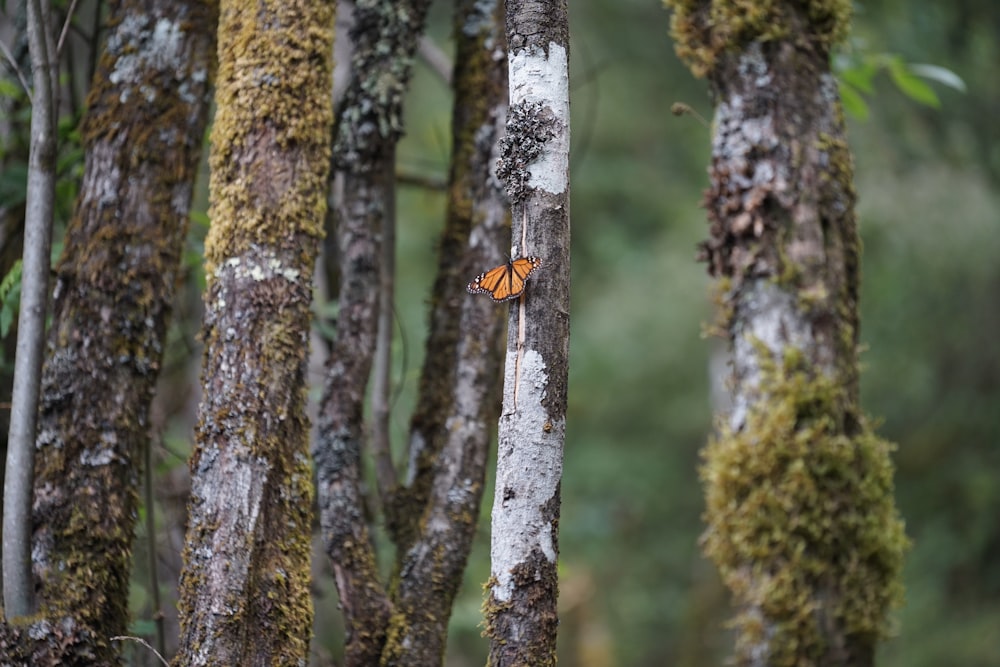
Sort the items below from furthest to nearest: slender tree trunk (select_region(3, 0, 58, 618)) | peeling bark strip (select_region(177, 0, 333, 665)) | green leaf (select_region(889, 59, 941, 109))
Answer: green leaf (select_region(889, 59, 941, 109))
slender tree trunk (select_region(3, 0, 58, 618))
peeling bark strip (select_region(177, 0, 333, 665))

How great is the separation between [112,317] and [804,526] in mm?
2459

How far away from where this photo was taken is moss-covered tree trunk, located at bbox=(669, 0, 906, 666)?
8.93ft

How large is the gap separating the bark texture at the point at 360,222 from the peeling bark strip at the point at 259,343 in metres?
0.28

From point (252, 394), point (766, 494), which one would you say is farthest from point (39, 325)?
point (766, 494)

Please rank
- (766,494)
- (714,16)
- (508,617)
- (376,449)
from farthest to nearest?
1. (376,449)
2. (714,16)
3. (766,494)
4. (508,617)

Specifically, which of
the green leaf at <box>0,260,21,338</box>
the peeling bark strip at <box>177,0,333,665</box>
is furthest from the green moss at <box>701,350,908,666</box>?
the green leaf at <box>0,260,21,338</box>

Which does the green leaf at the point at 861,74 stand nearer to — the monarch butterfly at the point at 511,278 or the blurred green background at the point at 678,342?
the blurred green background at the point at 678,342

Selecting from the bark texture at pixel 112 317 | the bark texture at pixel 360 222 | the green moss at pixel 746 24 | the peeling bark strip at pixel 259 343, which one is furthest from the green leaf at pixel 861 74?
the bark texture at pixel 112 317

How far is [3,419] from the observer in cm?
305

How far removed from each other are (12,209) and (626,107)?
9902mm

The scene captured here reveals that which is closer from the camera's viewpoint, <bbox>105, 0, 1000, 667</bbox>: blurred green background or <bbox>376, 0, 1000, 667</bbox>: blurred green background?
<bbox>105, 0, 1000, 667</bbox>: blurred green background

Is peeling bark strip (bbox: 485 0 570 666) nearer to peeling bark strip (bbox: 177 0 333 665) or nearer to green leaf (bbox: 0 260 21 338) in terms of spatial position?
peeling bark strip (bbox: 177 0 333 665)

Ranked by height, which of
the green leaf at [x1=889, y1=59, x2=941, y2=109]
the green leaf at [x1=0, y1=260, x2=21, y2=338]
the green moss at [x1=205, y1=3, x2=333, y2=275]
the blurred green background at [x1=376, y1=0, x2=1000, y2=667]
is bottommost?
the green leaf at [x1=0, y1=260, x2=21, y2=338]

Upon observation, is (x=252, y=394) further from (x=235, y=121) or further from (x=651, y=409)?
(x=651, y=409)
